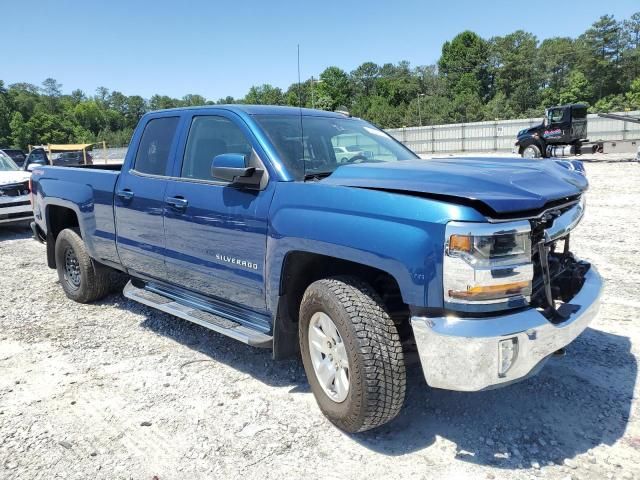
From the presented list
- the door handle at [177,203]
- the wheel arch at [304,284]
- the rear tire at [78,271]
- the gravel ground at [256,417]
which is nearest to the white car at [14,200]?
the rear tire at [78,271]

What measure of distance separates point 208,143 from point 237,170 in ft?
2.83

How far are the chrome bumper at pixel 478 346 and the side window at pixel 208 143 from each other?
191cm

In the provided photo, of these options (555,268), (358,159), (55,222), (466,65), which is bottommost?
(555,268)

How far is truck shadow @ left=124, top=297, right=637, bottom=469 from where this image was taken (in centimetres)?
290

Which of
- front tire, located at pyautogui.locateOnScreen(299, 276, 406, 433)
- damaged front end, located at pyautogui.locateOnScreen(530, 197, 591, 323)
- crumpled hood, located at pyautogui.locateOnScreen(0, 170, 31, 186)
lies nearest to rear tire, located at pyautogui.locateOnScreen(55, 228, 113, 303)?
front tire, located at pyautogui.locateOnScreen(299, 276, 406, 433)

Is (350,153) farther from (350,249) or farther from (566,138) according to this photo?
(566,138)

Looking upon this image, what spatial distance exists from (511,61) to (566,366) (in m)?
92.7

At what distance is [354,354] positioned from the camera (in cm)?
276

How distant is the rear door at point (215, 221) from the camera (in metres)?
3.44

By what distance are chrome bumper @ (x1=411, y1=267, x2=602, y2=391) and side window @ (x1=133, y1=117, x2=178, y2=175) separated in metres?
2.69

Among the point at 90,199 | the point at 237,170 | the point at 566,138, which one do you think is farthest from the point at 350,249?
the point at 566,138

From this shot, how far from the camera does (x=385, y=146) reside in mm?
4266

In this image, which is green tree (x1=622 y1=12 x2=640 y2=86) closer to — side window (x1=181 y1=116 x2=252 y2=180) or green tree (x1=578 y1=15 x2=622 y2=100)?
green tree (x1=578 y1=15 x2=622 y2=100)

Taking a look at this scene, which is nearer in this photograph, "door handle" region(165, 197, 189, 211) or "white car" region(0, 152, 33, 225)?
"door handle" region(165, 197, 189, 211)
